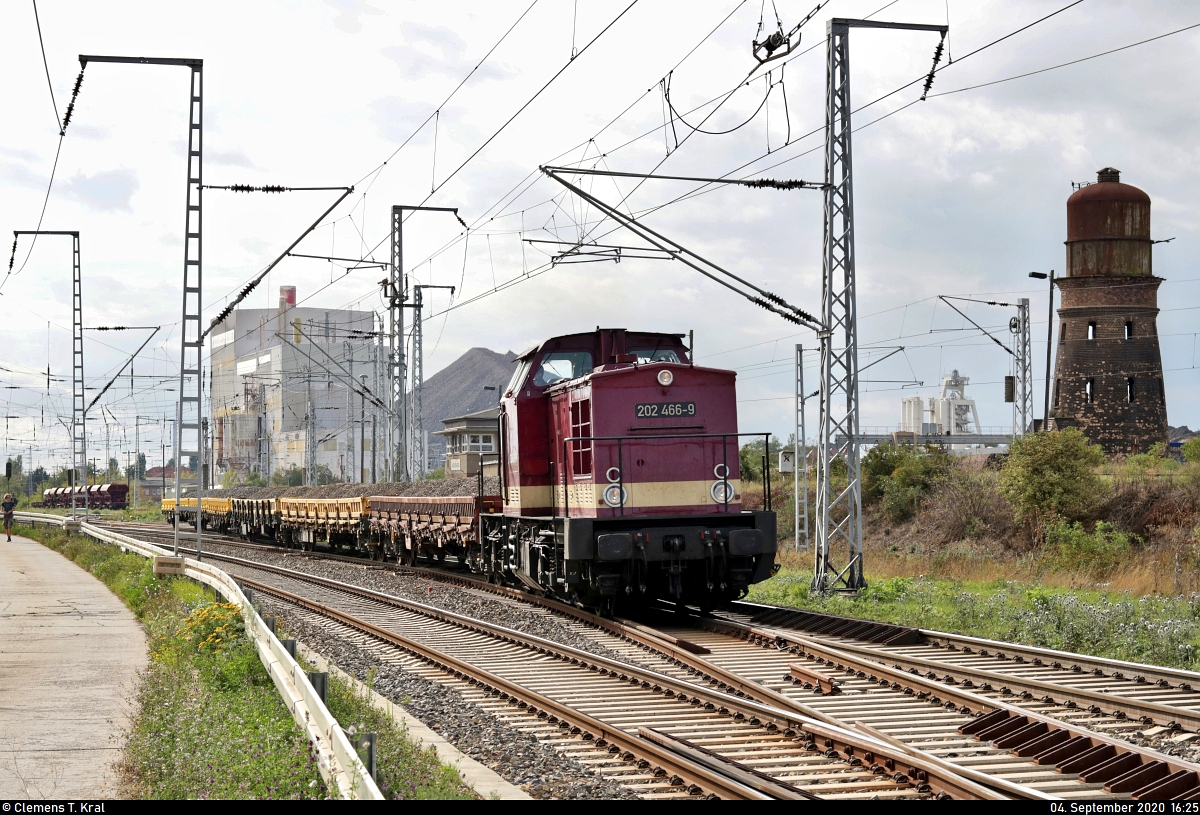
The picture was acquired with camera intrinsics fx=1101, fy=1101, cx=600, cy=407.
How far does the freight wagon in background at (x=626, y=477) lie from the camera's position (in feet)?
48.9

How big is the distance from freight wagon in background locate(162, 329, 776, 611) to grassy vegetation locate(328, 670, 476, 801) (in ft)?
18.8

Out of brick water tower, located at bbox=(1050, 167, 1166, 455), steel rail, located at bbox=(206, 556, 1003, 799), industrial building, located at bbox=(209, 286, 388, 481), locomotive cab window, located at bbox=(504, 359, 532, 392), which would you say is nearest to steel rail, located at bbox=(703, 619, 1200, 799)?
steel rail, located at bbox=(206, 556, 1003, 799)

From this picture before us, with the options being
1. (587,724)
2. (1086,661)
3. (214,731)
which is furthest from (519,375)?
(214,731)

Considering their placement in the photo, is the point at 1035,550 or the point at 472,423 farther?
the point at 472,423

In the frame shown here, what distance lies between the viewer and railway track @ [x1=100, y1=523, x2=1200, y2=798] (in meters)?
7.22

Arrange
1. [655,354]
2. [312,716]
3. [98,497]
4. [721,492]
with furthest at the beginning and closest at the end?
[98,497], [655,354], [721,492], [312,716]

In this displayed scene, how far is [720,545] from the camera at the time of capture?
49.0 feet

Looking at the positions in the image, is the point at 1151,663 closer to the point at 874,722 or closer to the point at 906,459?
the point at 874,722

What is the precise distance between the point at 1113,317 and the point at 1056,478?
18.5 metres

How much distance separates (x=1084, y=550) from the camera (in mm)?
25250

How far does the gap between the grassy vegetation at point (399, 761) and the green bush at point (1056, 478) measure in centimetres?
2546

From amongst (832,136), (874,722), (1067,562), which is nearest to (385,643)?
(874,722)

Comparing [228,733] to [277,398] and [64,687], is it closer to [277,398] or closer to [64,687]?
[64,687]

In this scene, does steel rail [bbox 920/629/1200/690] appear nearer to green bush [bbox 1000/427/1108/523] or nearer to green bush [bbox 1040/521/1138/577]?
green bush [bbox 1040/521/1138/577]
